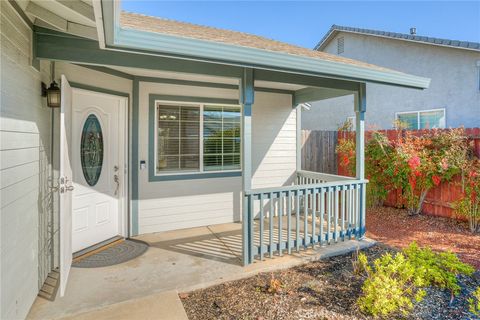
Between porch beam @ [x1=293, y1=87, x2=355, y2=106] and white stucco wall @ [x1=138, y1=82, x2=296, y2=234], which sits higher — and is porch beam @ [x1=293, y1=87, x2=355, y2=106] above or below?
above

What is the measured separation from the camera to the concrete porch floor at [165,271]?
2.71m

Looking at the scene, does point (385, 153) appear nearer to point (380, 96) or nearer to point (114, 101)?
point (380, 96)

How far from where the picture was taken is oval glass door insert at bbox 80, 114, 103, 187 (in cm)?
390

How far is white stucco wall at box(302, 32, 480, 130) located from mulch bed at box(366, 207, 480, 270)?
2.64 m

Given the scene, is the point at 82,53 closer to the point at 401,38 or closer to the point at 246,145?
the point at 246,145

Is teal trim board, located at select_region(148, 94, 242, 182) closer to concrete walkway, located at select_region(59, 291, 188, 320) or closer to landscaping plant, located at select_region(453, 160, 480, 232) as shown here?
concrete walkway, located at select_region(59, 291, 188, 320)

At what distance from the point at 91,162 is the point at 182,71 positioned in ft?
6.40

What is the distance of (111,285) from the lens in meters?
3.02

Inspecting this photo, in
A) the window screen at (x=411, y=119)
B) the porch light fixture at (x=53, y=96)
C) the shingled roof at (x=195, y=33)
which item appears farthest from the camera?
the window screen at (x=411, y=119)

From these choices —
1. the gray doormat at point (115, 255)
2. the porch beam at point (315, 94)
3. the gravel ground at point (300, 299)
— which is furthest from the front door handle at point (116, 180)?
the porch beam at point (315, 94)

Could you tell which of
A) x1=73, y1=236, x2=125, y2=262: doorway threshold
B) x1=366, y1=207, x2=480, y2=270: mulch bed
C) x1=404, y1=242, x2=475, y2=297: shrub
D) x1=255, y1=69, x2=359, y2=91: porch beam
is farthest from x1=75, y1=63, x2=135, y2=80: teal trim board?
x1=366, y1=207, x2=480, y2=270: mulch bed

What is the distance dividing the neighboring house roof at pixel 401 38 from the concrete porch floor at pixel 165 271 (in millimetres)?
6760

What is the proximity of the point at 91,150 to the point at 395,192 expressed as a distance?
6.26 metres

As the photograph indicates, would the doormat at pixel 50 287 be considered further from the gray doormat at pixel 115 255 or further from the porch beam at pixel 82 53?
the porch beam at pixel 82 53
